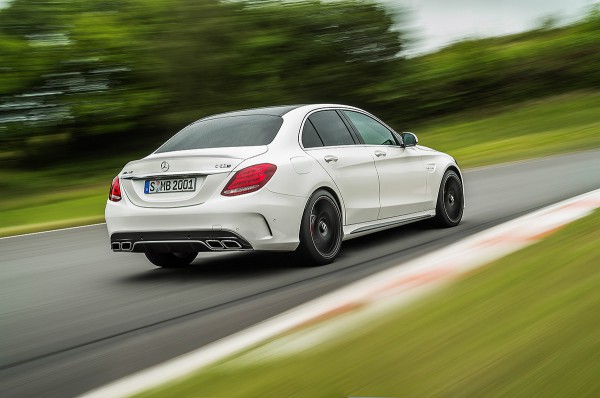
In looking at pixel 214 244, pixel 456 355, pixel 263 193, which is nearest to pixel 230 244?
pixel 214 244

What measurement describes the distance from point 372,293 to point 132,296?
2.30 metres

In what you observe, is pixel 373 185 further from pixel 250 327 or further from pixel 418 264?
pixel 250 327

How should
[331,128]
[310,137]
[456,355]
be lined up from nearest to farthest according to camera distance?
[456,355] < [310,137] < [331,128]

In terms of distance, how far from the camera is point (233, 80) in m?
35.0

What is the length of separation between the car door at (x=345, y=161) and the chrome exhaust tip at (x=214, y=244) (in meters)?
1.25

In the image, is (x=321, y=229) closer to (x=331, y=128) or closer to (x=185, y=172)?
(x=331, y=128)

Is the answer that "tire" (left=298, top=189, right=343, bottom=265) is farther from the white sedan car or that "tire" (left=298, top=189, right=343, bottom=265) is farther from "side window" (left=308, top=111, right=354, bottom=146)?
"side window" (left=308, top=111, right=354, bottom=146)

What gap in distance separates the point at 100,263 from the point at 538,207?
5345 mm

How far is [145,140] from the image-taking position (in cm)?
3331

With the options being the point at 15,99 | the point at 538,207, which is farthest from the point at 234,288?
the point at 15,99

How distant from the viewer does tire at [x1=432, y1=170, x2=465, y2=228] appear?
10039mm

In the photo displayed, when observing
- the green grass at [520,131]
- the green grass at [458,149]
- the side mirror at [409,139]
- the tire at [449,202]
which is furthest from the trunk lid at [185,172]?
the green grass at [520,131]

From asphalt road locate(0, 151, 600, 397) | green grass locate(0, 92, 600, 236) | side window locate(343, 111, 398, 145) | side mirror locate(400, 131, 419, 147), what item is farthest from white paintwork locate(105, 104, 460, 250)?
green grass locate(0, 92, 600, 236)

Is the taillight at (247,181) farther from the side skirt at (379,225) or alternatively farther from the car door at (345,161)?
the side skirt at (379,225)
